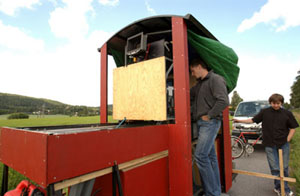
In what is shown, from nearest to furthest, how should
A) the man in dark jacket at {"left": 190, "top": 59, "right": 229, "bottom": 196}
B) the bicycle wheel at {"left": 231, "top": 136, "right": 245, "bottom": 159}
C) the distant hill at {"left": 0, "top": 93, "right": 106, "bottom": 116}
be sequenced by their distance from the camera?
1. the man in dark jacket at {"left": 190, "top": 59, "right": 229, "bottom": 196}
2. the bicycle wheel at {"left": 231, "top": 136, "right": 245, "bottom": 159}
3. the distant hill at {"left": 0, "top": 93, "right": 106, "bottom": 116}

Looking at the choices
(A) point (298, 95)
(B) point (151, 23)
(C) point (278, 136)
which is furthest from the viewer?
(A) point (298, 95)

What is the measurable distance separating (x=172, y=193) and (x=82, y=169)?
4.92 ft

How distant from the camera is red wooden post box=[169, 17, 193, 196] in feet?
7.87

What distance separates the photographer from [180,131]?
2.45 metres

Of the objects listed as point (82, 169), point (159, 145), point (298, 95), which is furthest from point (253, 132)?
point (298, 95)

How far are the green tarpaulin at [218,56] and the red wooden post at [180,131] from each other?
0.31 metres

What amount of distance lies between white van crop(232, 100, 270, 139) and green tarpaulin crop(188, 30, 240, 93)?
519 cm

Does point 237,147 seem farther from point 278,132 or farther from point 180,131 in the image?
point 180,131

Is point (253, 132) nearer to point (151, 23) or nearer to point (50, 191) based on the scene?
point (151, 23)

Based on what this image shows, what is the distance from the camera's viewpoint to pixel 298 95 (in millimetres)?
52531

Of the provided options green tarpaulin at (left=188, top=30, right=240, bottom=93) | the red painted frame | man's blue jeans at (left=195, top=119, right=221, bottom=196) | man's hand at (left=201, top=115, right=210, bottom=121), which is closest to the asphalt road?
man's blue jeans at (left=195, top=119, right=221, bottom=196)

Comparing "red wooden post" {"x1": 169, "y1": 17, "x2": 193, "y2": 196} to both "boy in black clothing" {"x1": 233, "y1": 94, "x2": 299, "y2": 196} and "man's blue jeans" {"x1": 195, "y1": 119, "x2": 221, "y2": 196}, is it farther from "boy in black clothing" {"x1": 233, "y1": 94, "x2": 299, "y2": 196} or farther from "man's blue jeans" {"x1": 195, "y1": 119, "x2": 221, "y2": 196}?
"boy in black clothing" {"x1": 233, "y1": 94, "x2": 299, "y2": 196}

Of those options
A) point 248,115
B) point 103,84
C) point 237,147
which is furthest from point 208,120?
point 248,115

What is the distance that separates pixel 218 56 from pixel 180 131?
1.48 metres
